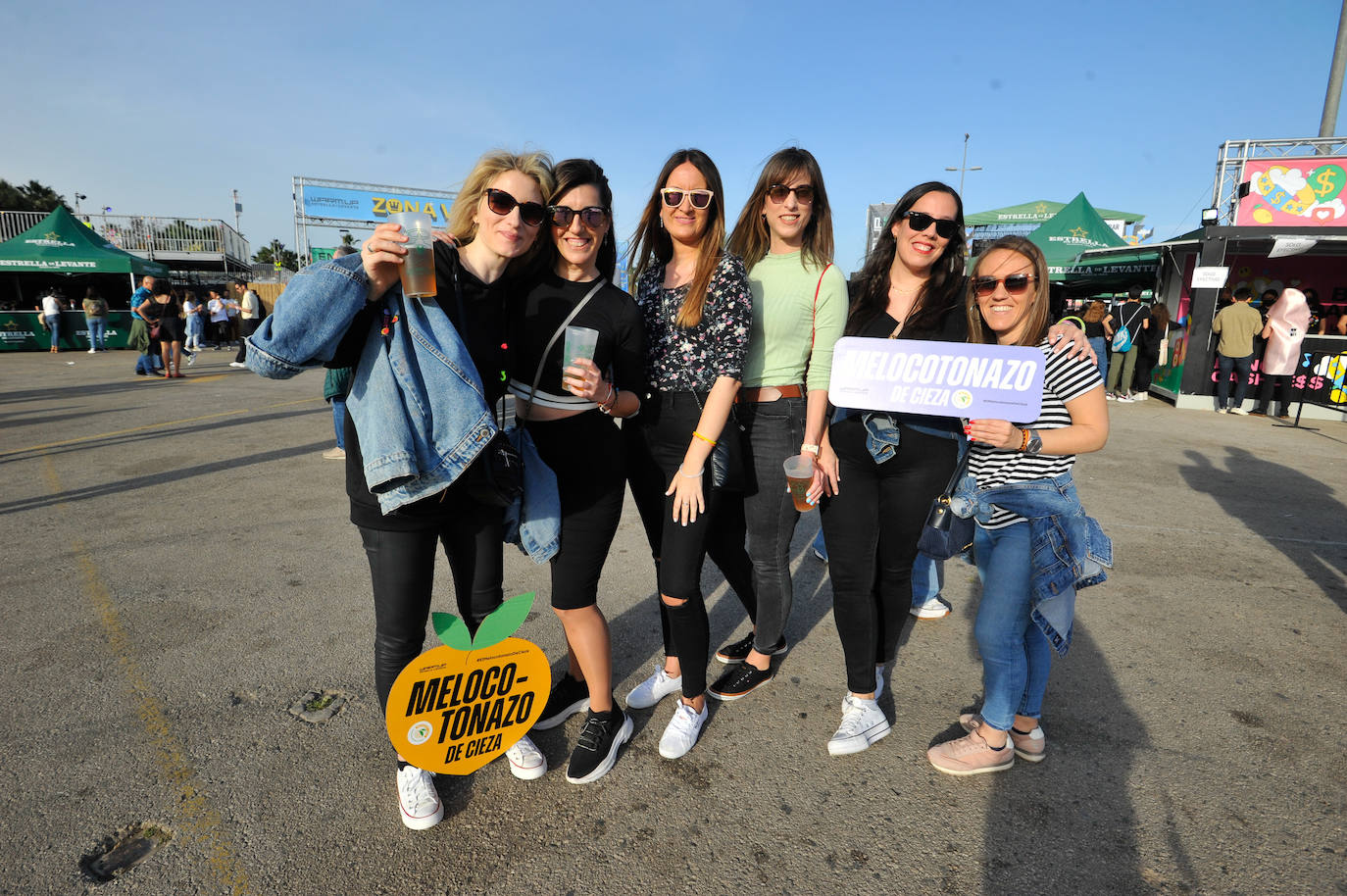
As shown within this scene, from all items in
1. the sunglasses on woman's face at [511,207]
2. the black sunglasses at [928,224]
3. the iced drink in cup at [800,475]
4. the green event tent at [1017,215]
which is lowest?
the iced drink in cup at [800,475]

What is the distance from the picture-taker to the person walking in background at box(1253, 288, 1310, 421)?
9742 mm

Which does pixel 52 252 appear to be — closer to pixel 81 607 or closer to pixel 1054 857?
pixel 81 607

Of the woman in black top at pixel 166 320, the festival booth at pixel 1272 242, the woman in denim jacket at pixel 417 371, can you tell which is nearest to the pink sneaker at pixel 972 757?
the woman in denim jacket at pixel 417 371

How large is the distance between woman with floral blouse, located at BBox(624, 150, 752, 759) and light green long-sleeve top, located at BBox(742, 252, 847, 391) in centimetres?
22

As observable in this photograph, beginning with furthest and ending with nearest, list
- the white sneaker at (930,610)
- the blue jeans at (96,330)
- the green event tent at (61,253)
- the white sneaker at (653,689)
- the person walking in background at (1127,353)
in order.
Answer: the green event tent at (61,253), the blue jeans at (96,330), the person walking in background at (1127,353), the white sneaker at (930,610), the white sneaker at (653,689)

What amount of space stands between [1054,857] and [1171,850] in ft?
1.19

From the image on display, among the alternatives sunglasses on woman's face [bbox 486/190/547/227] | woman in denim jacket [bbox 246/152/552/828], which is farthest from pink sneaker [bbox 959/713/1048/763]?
sunglasses on woman's face [bbox 486/190/547/227]

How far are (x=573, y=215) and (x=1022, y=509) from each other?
173 cm

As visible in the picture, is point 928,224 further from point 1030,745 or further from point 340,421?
point 340,421

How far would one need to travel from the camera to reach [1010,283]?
2.11 m

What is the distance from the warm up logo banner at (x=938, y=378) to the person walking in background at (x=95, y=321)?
21279mm

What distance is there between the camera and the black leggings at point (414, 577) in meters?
1.90

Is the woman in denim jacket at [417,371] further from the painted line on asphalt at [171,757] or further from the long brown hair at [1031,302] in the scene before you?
the long brown hair at [1031,302]

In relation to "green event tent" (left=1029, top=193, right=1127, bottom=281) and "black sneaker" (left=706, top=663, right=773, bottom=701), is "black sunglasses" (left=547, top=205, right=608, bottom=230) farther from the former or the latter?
"green event tent" (left=1029, top=193, right=1127, bottom=281)
